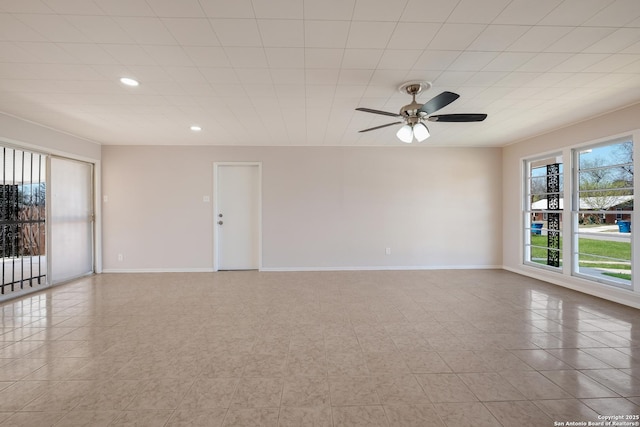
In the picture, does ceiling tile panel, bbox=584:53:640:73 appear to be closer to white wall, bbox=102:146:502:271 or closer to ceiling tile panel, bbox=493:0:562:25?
ceiling tile panel, bbox=493:0:562:25

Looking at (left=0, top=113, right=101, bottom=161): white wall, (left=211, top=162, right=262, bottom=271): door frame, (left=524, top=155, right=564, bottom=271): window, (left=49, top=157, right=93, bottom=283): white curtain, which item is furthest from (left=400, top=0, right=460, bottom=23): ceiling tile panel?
(left=49, top=157, right=93, bottom=283): white curtain

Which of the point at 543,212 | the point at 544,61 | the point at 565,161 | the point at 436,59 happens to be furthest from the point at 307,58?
the point at 543,212

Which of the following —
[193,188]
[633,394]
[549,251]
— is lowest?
[633,394]

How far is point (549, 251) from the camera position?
494cm

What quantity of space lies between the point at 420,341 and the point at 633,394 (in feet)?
4.52

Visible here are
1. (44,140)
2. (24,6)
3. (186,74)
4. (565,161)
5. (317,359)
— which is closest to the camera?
(24,6)

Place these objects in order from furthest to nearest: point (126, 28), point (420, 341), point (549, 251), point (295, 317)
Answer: point (549, 251)
point (295, 317)
point (420, 341)
point (126, 28)

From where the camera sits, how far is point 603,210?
12.8ft

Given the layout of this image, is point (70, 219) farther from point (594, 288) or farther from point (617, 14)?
point (594, 288)

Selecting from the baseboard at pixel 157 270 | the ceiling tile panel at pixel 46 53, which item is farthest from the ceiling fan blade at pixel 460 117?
the baseboard at pixel 157 270

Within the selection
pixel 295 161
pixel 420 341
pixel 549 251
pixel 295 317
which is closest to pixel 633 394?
pixel 420 341

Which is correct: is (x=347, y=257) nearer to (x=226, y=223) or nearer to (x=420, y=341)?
(x=226, y=223)

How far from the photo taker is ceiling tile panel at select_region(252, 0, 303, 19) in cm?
175

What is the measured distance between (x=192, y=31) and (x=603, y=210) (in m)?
5.61
